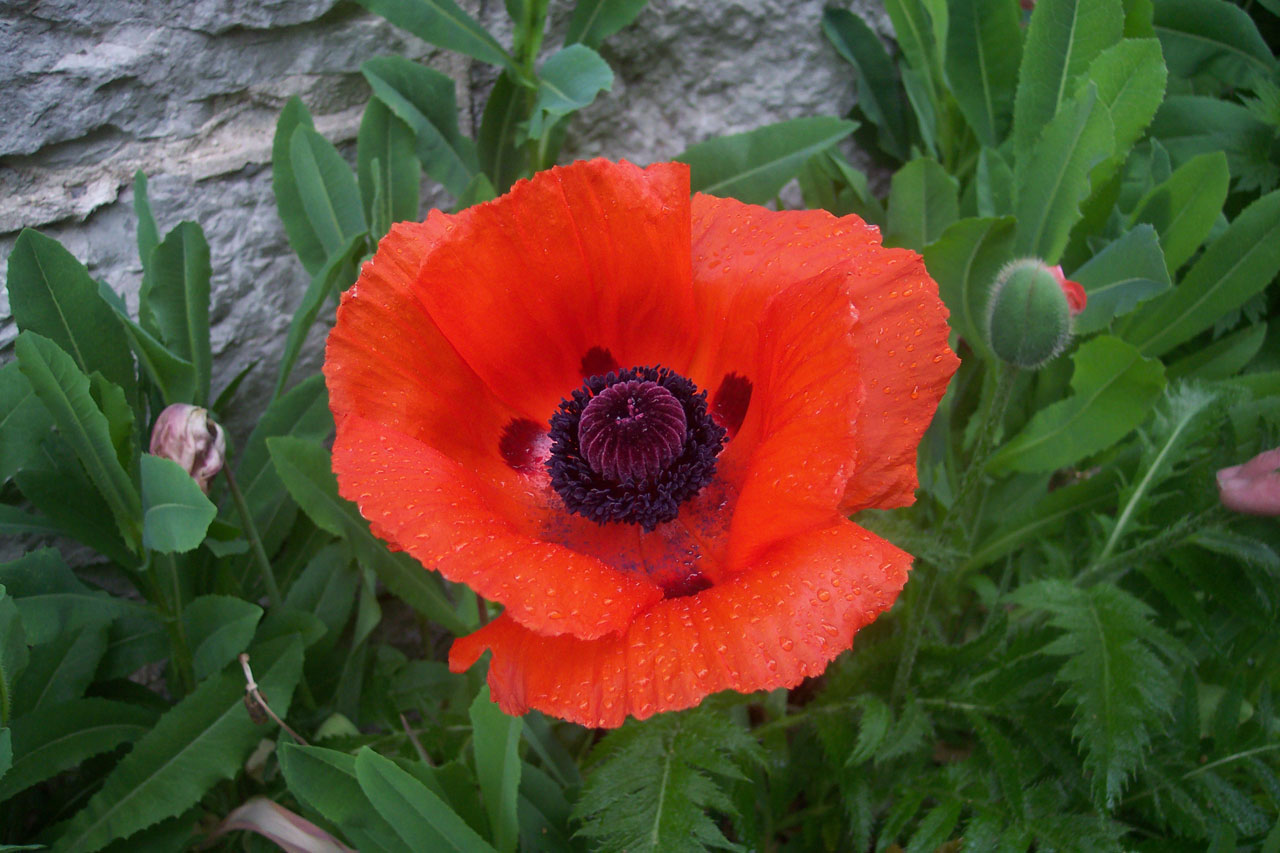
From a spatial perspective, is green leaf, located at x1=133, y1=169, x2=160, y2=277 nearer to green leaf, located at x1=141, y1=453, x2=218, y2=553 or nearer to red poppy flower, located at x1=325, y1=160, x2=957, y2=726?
green leaf, located at x1=141, y1=453, x2=218, y2=553

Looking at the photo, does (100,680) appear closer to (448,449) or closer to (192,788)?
(192,788)

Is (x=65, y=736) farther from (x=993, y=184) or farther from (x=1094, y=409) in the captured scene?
(x=993, y=184)

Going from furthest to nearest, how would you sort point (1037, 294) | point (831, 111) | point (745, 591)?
point (831, 111) → point (1037, 294) → point (745, 591)

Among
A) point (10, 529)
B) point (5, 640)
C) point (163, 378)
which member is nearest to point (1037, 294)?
point (163, 378)

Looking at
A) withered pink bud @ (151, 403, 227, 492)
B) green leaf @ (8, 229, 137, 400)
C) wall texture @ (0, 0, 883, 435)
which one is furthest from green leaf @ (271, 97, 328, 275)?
withered pink bud @ (151, 403, 227, 492)

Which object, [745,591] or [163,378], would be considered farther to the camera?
[163,378]

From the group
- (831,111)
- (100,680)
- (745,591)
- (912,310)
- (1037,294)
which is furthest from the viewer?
(831,111)
